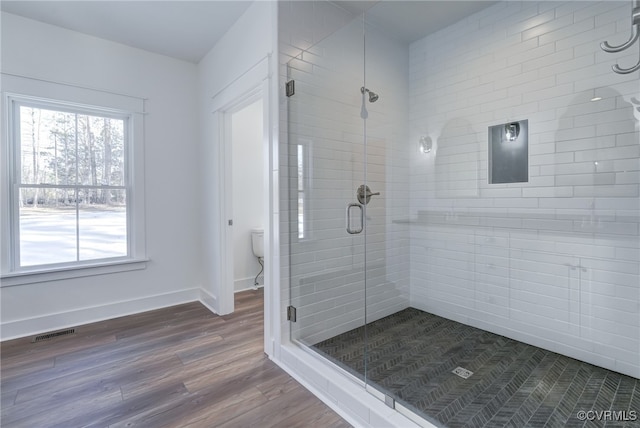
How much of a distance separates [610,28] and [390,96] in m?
1.43

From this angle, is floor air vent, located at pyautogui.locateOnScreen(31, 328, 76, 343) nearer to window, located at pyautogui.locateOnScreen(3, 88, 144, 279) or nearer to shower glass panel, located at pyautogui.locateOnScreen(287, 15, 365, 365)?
window, located at pyautogui.locateOnScreen(3, 88, 144, 279)

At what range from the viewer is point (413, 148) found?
2.86 metres

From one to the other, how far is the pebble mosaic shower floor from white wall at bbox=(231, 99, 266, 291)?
213 centimetres

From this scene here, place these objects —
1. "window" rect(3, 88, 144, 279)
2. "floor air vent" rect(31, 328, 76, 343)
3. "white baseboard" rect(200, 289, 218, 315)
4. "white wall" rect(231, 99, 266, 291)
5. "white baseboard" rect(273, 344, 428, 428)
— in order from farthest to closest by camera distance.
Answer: "white wall" rect(231, 99, 266, 291) → "white baseboard" rect(200, 289, 218, 315) → "window" rect(3, 88, 144, 279) → "floor air vent" rect(31, 328, 76, 343) → "white baseboard" rect(273, 344, 428, 428)

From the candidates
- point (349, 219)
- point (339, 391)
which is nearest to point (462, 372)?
point (339, 391)

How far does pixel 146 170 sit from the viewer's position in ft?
10.8

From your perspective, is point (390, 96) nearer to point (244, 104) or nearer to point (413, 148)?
point (413, 148)

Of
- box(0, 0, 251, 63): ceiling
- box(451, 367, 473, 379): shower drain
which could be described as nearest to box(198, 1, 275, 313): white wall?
box(0, 0, 251, 63): ceiling

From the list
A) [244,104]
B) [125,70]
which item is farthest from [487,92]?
[125,70]

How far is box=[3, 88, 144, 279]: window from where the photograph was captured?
2740 millimetres

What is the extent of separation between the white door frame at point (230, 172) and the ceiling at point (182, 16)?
55 centimetres

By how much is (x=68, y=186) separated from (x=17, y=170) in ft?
1.21

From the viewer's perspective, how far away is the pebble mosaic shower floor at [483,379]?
162cm

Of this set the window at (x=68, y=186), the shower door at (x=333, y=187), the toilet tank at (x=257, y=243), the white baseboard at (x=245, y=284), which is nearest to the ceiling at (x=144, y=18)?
the window at (x=68, y=186)
